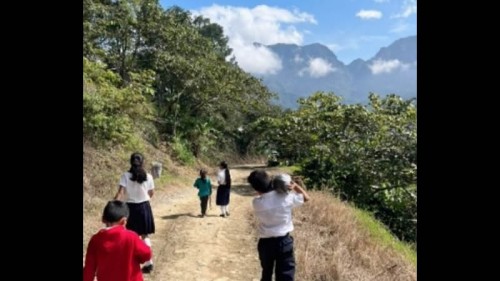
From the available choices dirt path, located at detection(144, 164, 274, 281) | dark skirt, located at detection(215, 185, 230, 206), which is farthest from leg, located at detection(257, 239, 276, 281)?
dark skirt, located at detection(215, 185, 230, 206)

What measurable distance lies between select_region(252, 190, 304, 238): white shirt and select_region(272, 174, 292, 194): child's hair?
0.16 ft

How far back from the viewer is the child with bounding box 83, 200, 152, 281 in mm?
3693

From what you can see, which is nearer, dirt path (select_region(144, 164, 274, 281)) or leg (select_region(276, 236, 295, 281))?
leg (select_region(276, 236, 295, 281))

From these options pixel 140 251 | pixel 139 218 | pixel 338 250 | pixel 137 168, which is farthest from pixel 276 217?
pixel 338 250

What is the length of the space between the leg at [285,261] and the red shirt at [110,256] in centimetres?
165

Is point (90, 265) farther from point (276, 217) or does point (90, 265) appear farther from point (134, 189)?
point (134, 189)

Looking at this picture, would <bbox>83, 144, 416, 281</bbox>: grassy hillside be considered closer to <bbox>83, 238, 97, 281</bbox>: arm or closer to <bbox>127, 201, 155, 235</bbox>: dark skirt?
<bbox>127, 201, 155, 235</bbox>: dark skirt

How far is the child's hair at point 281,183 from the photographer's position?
4699 mm

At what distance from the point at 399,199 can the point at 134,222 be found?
30.6 feet

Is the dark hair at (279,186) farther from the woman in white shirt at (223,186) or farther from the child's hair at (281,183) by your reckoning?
the woman in white shirt at (223,186)

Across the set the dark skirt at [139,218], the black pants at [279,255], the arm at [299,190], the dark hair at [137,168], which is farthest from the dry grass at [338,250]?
the dark hair at [137,168]
